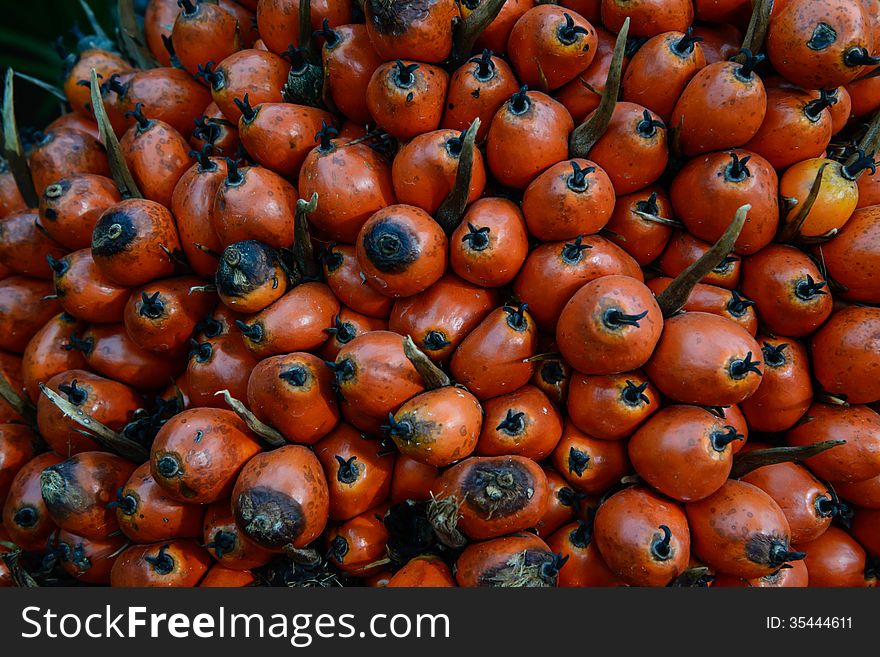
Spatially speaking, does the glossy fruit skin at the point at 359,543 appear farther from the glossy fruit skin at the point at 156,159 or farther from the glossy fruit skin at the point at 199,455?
the glossy fruit skin at the point at 156,159

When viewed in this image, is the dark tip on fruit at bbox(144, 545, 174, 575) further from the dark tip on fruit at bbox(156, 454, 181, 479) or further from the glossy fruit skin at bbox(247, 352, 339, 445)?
the glossy fruit skin at bbox(247, 352, 339, 445)

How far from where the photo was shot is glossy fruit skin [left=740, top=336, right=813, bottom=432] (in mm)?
2078

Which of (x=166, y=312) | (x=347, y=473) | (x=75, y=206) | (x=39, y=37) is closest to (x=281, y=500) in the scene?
(x=347, y=473)

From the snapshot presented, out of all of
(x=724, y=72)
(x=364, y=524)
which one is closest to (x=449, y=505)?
(x=364, y=524)

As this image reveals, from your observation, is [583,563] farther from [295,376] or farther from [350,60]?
[350,60]

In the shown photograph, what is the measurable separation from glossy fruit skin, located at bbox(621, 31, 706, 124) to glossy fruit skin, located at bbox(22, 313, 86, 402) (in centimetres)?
206

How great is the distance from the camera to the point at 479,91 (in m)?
2.13

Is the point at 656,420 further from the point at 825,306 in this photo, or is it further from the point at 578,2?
the point at 578,2

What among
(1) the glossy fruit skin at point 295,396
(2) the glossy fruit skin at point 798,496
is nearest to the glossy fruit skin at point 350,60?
(1) the glossy fruit skin at point 295,396

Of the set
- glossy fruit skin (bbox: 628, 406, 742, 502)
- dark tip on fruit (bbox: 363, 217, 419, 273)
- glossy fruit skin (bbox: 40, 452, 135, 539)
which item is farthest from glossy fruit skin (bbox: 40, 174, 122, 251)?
glossy fruit skin (bbox: 628, 406, 742, 502)

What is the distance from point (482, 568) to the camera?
1.93 meters

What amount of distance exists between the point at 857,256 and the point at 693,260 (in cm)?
47

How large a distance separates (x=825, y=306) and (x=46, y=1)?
Result: 5.45m

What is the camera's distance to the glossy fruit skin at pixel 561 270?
202 cm
